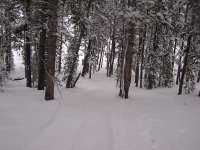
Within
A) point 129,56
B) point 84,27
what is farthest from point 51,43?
point 129,56

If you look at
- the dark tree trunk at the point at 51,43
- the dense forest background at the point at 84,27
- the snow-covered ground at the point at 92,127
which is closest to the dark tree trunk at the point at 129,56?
the dense forest background at the point at 84,27

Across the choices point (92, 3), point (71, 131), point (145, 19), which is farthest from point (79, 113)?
point (92, 3)

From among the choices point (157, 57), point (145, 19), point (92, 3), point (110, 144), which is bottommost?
point (110, 144)

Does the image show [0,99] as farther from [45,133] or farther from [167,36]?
[167,36]

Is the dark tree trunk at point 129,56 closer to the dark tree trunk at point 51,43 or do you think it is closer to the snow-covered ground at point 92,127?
the snow-covered ground at point 92,127

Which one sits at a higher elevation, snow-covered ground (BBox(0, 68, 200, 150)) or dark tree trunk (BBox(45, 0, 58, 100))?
dark tree trunk (BBox(45, 0, 58, 100))

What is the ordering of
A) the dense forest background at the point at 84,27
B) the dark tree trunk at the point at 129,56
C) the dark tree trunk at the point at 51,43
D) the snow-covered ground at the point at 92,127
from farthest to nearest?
the dark tree trunk at the point at 129,56, the dense forest background at the point at 84,27, the dark tree trunk at the point at 51,43, the snow-covered ground at the point at 92,127

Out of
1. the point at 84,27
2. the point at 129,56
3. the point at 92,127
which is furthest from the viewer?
the point at 84,27

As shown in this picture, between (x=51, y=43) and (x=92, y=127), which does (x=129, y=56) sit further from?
(x=92, y=127)

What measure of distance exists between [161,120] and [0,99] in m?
8.05

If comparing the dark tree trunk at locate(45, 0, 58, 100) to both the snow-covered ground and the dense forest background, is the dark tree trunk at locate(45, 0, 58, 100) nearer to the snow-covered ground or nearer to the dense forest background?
the dense forest background

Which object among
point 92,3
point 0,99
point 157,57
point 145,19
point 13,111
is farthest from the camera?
point 157,57

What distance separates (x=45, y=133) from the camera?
7.26 metres

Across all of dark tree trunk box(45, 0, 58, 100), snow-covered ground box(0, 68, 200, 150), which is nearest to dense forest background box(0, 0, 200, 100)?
dark tree trunk box(45, 0, 58, 100)
